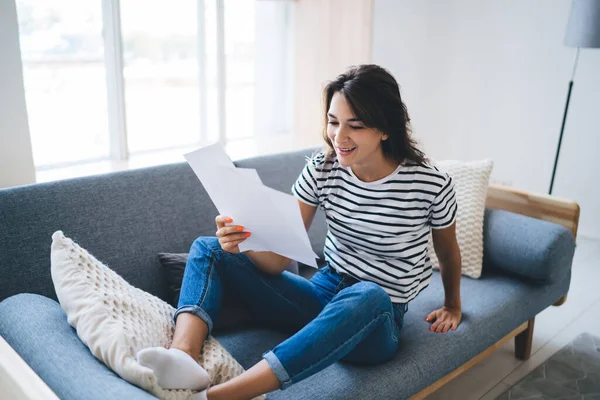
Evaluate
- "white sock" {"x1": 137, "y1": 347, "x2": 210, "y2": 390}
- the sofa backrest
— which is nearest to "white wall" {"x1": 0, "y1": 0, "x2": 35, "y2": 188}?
the sofa backrest

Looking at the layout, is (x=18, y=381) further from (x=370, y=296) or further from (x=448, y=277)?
(x=448, y=277)

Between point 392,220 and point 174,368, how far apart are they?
68cm

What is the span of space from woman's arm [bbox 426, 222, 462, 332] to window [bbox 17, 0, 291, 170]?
6.50ft

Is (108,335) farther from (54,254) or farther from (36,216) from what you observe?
(36,216)

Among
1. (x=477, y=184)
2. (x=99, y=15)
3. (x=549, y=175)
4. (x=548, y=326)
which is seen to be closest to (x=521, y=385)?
(x=548, y=326)

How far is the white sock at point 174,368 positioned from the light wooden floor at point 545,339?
3.29 feet

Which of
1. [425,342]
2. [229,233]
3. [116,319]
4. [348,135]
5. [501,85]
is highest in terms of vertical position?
[348,135]

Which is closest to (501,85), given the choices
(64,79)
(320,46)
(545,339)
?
(320,46)

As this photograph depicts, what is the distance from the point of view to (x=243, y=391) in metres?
1.17

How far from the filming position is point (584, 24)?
2707 millimetres

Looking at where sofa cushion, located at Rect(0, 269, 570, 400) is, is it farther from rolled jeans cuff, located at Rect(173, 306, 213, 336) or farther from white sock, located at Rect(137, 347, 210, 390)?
rolled jeans cuff, located at Rect(173, 306, 213, 336)

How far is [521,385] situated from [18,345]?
1558mm

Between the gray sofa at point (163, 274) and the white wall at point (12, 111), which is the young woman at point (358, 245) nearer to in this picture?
the gray sofa at point (163, 274)

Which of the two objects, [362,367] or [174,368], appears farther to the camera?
[362,367]
